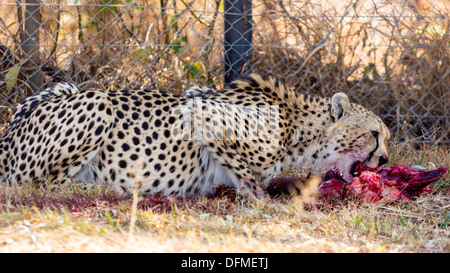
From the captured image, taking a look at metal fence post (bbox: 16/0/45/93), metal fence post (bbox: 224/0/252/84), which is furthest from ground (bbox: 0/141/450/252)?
metal fence post (bbox: 16/0/45/93)

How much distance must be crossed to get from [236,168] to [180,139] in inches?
14.6

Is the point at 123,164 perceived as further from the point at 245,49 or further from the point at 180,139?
the point at 245,49

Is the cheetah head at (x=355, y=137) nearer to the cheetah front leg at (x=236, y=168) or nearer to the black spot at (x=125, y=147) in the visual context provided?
the cheetah front leg at (x=236, y=168)

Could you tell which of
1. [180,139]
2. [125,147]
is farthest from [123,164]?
[180,139]

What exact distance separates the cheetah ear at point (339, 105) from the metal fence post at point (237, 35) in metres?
1.21

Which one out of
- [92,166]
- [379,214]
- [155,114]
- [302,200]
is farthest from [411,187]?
[92,166]

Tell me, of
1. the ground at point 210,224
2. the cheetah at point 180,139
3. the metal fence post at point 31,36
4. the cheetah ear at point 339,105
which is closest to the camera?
the ground at point 210,224

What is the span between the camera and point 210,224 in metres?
2.63

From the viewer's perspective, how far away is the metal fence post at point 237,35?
468 cm

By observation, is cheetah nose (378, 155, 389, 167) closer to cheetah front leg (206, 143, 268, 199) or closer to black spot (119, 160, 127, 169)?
cheetah front leg (206, 143, 268, 199)

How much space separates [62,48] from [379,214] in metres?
2.98

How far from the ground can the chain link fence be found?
179cm

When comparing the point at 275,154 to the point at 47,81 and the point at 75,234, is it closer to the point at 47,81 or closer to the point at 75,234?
the point at 75,234

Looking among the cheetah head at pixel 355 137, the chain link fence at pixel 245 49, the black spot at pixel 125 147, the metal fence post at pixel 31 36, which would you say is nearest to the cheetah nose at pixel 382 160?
the cheetah head at pixel 355 137
